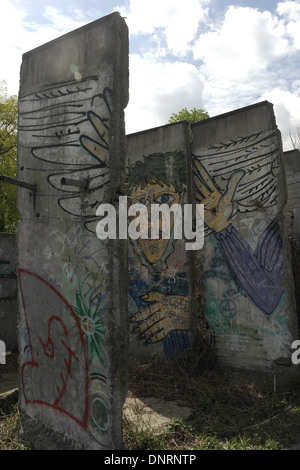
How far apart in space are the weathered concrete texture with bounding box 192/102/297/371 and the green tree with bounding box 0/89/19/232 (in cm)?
1261

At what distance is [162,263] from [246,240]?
1.38 metres

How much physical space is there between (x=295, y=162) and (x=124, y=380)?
5394 mm

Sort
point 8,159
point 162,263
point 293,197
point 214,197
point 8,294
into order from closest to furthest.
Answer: point 214,197
point 162,263
point 8,294
point 293,197
point 8,159

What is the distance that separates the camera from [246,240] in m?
5.30

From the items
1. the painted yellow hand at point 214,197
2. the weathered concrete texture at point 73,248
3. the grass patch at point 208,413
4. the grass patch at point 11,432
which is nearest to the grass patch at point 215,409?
the grass patch at point 208,413

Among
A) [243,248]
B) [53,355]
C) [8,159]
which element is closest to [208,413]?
[53,355]

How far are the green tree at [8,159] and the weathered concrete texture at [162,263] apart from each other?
11.7 m

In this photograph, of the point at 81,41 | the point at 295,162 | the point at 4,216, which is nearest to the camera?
the point at 81,41

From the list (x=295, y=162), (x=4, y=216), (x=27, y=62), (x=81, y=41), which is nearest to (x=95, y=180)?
(x=81, y=41)

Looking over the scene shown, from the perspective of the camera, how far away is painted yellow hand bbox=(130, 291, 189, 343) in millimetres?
5590

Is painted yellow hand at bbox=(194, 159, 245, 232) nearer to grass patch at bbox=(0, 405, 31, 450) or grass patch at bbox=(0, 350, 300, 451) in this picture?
grass patch at bbox=(0, 350, 300, 451)

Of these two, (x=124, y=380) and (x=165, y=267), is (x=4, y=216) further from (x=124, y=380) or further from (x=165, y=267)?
(x=124, y=380)

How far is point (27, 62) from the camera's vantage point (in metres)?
3.81

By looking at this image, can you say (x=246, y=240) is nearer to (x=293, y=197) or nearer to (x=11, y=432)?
(x=293, y=197)
